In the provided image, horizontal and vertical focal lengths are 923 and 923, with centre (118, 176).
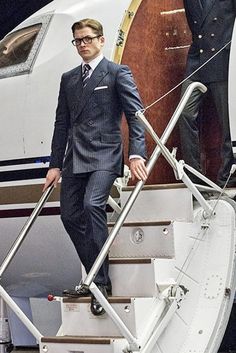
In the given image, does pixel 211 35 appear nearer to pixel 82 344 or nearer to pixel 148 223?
pixel 148 223

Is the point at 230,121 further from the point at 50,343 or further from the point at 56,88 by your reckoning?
the point at 50,343

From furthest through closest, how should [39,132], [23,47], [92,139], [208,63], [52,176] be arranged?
[23,47], [39,132], [208,63], [52,176], [92,139]

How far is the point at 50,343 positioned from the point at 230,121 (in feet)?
7.63

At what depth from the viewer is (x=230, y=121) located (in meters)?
7.55

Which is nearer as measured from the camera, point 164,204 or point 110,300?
point 110,300

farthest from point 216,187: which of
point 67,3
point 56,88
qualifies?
point 67,3

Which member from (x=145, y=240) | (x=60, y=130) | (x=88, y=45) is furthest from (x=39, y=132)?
(x=145, y=240)

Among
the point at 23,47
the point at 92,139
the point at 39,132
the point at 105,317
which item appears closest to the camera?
the point at 105,317

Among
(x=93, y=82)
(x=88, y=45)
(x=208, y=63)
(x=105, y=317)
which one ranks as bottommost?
(x=105, y=317)

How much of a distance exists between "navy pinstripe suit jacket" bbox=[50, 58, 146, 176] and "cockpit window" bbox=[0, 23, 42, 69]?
6.34 ft

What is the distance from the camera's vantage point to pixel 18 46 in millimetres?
9109

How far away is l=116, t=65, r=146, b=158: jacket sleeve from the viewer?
22.1 ft

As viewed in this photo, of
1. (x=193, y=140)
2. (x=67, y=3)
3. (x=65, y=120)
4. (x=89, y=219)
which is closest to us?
(x=89, y=219)

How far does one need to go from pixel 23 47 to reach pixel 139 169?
2.91 m
